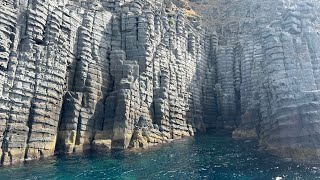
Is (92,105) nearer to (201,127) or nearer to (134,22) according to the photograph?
(134,22)

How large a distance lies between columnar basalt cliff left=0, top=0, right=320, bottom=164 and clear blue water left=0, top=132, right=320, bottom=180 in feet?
7.17

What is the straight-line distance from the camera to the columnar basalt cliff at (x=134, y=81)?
33.3m

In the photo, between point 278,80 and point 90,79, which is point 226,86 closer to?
point 278,80

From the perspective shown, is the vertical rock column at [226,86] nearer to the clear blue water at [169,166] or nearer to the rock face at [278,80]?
the rock face at [278,80]

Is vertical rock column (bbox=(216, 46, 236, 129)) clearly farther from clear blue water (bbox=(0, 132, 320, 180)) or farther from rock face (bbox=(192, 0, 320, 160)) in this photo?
clear blue water (bbox=(0, 132, 320, 180))

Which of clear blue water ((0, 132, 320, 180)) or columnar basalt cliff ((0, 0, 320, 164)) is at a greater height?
columnar basalt cliff ((0, 0, 320, 164))

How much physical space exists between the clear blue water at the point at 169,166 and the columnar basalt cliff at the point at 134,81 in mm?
2185

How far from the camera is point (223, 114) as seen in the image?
57688 mm

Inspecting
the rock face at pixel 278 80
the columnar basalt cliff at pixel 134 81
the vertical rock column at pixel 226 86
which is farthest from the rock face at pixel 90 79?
the rock face at pixel 278 80

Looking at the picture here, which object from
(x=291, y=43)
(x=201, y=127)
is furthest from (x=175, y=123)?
(x=291, y=43)

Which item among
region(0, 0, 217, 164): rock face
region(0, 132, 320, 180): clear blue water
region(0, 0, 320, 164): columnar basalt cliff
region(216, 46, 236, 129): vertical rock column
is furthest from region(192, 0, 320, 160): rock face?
region(0, 0, 217, 164): rock face

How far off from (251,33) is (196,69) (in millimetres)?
11220

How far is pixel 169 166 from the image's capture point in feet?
104

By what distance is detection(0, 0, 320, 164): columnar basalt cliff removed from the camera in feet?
109
